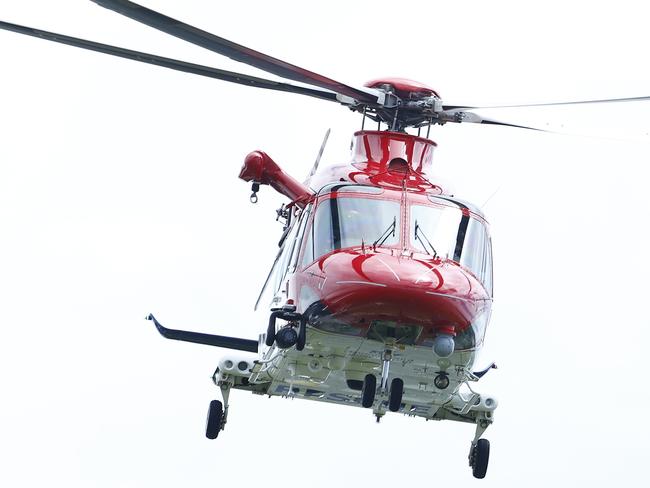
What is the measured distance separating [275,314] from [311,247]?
3.21 feet

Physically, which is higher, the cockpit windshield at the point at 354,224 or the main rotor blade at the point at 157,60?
the main rotor blade at the point at 157,60

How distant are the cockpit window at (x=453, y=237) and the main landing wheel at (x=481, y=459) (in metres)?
3.48

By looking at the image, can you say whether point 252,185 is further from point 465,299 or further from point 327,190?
point 465,299

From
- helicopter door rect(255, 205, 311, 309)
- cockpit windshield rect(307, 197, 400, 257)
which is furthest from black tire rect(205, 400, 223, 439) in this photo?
cockpit windshield rect(307, 197, 400, 257)

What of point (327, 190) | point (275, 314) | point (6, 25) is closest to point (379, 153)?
point (327, 190)

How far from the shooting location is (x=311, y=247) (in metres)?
19.0

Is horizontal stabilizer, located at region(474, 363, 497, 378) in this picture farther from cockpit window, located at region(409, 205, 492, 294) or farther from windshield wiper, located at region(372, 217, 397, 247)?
windshield wiper, located at region(372, 217, 397, 247)

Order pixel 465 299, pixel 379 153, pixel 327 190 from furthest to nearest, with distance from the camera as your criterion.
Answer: pixel 379 153
pixel 327 190
pixel 465 299

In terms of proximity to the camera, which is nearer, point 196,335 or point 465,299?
point 465,299

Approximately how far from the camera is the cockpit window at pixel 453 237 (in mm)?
18719

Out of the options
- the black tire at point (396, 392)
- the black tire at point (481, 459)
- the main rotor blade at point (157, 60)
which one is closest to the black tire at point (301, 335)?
the black tire at point (396, 392)

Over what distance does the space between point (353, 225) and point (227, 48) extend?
2693 millimetres

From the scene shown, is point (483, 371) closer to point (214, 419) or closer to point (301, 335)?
point (301, 335)

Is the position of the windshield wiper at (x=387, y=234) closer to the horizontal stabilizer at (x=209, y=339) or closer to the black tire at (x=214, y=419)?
the horizontal stabilizer at (x=209, y=339)
